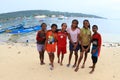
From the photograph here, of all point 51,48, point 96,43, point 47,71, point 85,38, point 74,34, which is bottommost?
point 47,71

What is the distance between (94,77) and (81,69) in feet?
2.44

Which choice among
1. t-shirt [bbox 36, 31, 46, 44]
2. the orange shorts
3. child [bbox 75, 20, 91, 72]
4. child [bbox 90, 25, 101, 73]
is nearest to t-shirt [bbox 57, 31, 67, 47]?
the orange shorts

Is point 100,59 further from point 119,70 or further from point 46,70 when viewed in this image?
point 46,70

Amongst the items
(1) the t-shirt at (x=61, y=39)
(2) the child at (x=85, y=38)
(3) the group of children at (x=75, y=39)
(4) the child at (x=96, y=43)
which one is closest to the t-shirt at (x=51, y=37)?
(3) the group of children at (x=75, y=39)

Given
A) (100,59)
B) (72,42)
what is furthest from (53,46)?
(100,59)

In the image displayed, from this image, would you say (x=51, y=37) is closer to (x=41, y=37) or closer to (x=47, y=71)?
(x=41, y=37)

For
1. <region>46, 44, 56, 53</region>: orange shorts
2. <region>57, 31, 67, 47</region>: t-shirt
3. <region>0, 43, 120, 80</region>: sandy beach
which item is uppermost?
<region>57, 31, 67, 47</region>: t-shirt

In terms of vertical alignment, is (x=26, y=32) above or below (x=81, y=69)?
below

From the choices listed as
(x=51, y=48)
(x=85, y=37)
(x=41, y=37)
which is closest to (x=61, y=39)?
(x=51, y=48)

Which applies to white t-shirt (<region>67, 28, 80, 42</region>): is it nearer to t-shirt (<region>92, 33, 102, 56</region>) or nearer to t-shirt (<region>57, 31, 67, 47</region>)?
t-shirt (<region>57, 31, 67, 47</region>)

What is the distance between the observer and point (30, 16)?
138000 mm

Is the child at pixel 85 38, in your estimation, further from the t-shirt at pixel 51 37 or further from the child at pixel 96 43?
the t-shirt at pixel 51 37

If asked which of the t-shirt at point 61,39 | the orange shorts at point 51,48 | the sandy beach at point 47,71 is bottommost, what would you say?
the sandy beach at point 47,71

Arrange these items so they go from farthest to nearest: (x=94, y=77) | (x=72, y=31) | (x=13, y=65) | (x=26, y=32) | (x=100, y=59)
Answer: (x=26, y=32) → (x=100, y=59) → (x=13, y=65) → (x=72, y=31) → (x=94, y=77)
